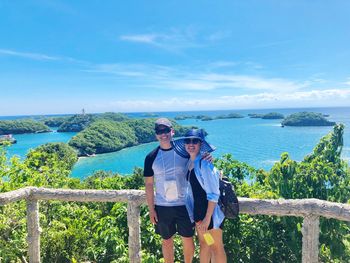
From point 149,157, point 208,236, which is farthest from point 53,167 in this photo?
point 208,236

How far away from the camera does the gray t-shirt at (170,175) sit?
2.81 m

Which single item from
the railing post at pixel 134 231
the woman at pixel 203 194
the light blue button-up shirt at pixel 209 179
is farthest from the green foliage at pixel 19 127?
the light blue button-up shirt at pixel 209 179

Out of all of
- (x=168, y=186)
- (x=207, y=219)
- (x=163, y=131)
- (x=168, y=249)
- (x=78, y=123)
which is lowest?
(x=78, y=123)

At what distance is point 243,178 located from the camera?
4.89 meters

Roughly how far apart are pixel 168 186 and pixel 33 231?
177 centimetres

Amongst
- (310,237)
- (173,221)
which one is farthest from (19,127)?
(310,237)

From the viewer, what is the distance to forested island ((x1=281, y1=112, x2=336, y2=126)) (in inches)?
5128

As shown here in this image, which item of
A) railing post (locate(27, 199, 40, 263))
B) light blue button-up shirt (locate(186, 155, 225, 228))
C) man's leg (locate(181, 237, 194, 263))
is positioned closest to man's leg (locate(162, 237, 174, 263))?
man's leg (locate(181, 237, 194, 263))

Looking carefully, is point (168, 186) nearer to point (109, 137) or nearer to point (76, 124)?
point (109, 137)

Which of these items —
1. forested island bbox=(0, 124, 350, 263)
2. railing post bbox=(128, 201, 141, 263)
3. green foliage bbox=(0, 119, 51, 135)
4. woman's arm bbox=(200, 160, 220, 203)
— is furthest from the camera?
green foliage bbox=(0, 119, 51, 135)

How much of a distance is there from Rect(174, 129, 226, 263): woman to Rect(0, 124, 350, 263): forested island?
2.36 ft

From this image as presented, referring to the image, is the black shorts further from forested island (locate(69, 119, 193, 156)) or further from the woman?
forested island (locate(69, 119, 193, 156))

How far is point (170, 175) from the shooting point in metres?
2.82

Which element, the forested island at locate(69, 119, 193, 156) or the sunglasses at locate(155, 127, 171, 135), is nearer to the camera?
the sunglasses at locate(155, 127, 171, 135)
